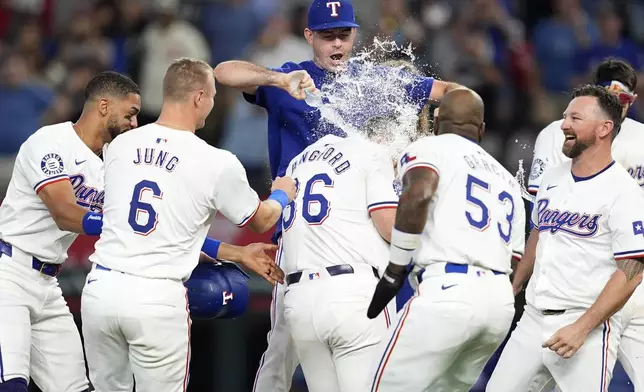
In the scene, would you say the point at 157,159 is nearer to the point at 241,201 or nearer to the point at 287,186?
the point at 241,201

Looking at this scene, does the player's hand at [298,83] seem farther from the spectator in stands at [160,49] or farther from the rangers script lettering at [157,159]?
the spectator in stands at [160,49]

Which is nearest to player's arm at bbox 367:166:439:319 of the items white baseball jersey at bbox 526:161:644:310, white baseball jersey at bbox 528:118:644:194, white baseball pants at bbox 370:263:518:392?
white baseball pants at bbox 370:263:518:392

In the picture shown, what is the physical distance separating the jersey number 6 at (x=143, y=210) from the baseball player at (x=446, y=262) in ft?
4.59

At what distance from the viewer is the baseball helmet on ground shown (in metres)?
7.64

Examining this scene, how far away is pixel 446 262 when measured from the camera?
21.6 feet

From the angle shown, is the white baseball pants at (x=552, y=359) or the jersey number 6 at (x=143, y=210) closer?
the jersey number 6 at (x=143, y=210)

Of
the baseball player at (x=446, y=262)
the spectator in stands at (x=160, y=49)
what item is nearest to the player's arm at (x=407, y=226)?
the baseball player at (x=446, y=262)

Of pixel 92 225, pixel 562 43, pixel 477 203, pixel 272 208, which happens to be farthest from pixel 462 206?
pixel 562 43

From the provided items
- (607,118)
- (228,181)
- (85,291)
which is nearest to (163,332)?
(85,291)

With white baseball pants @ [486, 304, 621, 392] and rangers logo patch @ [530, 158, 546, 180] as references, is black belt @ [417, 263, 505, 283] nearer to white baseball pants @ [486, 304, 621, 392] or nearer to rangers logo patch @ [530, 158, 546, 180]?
white baseball pants @ [486, 304, 621, 392]

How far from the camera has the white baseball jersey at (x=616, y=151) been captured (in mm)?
8094

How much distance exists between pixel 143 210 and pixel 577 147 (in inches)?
106

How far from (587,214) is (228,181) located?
218 centimetres

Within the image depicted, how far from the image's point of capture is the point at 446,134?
6.79m
